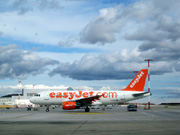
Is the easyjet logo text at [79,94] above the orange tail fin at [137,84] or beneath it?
beneath

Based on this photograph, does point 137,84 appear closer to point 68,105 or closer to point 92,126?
point 68,105

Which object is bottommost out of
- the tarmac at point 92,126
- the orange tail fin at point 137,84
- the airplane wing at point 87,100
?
the tarmac at point 92,126

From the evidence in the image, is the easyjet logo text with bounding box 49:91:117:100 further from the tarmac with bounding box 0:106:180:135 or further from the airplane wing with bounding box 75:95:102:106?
the tarmac with bounding box 0:106:180:135

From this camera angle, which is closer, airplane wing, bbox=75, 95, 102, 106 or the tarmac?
the tarmac

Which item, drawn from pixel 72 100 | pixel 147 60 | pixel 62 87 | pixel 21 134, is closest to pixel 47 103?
pixel 72 100

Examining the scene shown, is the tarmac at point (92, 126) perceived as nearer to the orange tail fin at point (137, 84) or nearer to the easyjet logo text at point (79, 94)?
the easyjet logo text at point (79, 94)

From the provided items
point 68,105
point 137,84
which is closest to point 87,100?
point 68,105

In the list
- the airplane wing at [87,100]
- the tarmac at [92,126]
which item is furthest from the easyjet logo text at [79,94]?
the tarmac at [92,126]

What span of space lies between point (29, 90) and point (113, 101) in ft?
293

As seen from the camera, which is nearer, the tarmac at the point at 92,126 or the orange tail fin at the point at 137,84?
the tarmac at the point at 92,126

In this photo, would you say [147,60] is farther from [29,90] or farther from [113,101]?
[29,90]

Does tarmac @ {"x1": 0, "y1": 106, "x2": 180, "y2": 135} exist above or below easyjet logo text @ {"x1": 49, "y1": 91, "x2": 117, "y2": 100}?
below

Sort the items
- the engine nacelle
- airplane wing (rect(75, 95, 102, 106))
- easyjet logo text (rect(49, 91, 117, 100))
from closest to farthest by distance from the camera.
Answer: the engine nacelle → airplane wing (rect(75, 95, 102, 106)) → easyjet logo text (rect(49, 91, 117, 100))

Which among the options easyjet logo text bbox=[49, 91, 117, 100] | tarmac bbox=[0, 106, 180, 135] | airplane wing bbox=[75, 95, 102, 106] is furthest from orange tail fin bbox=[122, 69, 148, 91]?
tarmac bbox=[0, 106, 180, 135]
